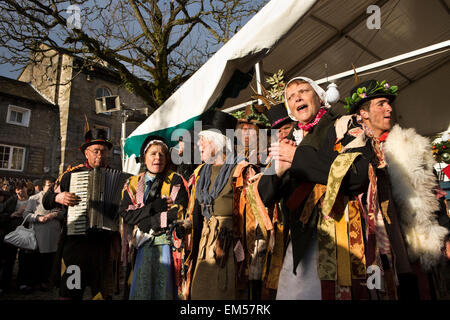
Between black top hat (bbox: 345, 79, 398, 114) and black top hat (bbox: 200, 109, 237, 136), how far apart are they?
1160 millimetres

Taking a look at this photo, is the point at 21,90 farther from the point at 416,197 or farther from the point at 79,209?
the point at 416,197

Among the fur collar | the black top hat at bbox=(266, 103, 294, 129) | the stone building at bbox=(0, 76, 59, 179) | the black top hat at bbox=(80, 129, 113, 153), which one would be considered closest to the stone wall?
the stone building at bbox=(0, 76, 59, 179)

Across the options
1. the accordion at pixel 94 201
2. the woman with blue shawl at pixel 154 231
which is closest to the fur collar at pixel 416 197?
the woman with blue shawl at pixel 154 231

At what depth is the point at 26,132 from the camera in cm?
1825

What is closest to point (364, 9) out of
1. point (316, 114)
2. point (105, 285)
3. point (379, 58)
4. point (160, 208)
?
point (379, 58)

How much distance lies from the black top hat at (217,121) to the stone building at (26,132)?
19.1 meters

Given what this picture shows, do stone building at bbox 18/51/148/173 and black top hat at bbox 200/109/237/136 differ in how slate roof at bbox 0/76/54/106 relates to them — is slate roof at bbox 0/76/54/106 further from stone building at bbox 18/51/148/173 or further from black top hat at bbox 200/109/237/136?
black top hat at bbox 200/109/237/136

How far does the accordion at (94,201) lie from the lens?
3.12m

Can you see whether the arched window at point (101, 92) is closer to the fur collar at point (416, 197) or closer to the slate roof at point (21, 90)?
the slate roof at point (21, 90)

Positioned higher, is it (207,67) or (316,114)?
(207,67)

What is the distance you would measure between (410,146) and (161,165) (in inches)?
90.0

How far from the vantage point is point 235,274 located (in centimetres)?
227

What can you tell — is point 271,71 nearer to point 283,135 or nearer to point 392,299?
point 283,135

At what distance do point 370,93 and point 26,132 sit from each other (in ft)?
69.9
